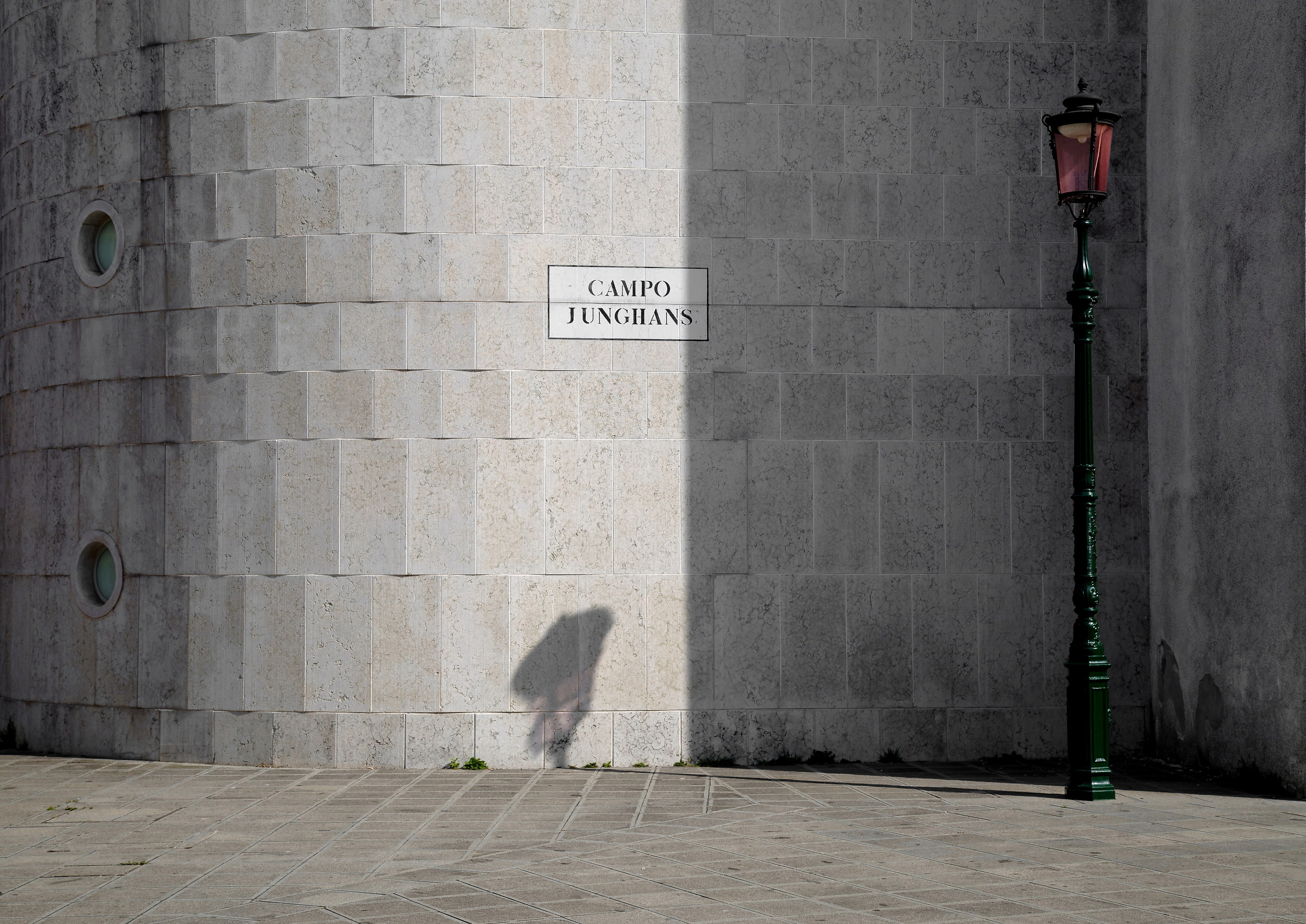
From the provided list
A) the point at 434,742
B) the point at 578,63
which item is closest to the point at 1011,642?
the point at 434,742

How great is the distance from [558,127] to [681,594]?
12.6 feet

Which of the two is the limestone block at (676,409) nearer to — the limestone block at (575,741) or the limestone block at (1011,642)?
Answer: the limestone block at (575,741)

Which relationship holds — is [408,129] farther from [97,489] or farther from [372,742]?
[372,742]

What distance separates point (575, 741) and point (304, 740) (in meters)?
2.11

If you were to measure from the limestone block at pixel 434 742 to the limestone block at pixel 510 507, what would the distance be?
4.03 ft

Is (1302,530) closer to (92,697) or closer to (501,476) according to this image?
(501,476)

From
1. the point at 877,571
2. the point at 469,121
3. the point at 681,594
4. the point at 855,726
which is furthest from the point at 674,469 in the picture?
the point at 469,121

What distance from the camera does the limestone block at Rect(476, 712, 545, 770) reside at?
10492mm

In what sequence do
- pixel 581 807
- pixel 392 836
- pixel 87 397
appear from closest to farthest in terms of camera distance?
pixel 392 836
pixel 581 807
pixel 87 397

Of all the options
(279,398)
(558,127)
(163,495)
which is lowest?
(163,495)

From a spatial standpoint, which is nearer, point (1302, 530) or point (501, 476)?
point (1302, 530)

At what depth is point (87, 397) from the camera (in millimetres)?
11500

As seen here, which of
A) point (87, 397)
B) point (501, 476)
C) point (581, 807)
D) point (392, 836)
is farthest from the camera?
point (87, 397)

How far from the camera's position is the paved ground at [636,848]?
6535 mm
